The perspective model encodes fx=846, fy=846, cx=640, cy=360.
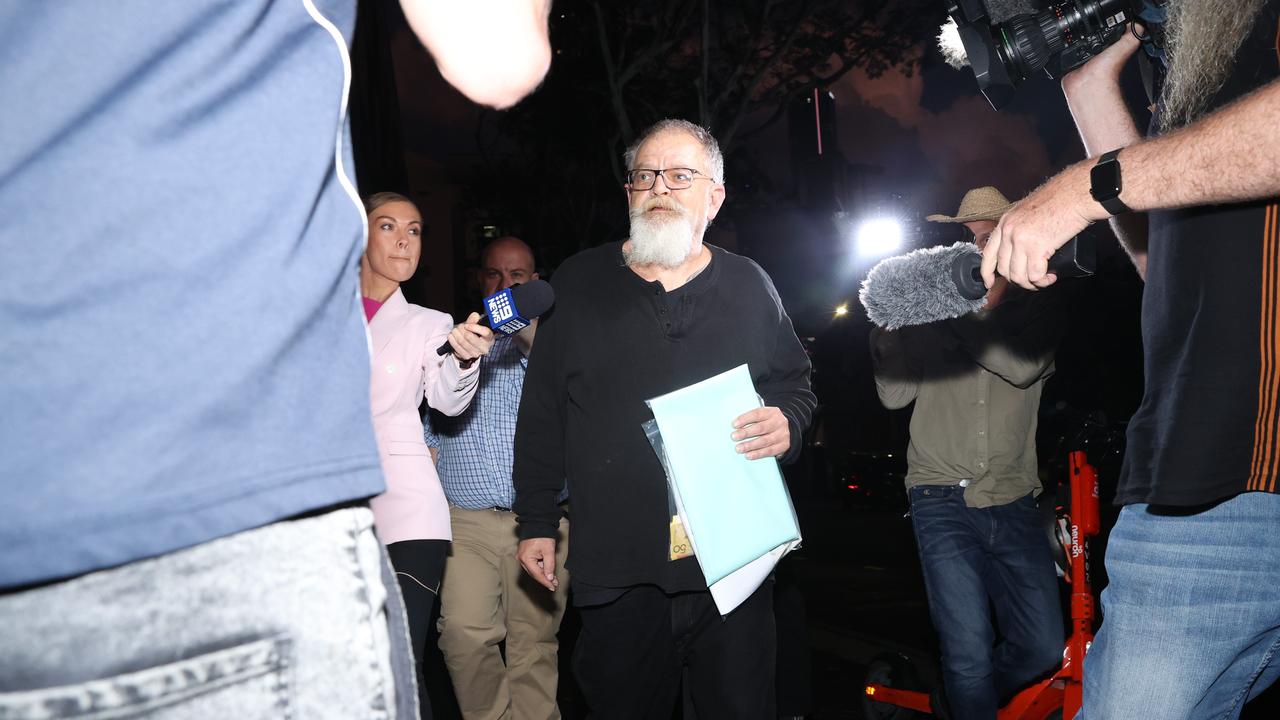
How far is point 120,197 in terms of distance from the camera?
88 centimetres

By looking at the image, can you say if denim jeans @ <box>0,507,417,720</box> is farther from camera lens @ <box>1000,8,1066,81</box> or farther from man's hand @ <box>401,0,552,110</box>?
camera lens @ <box>1000,8,1066,81</box>

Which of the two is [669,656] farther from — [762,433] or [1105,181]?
[1105,181]

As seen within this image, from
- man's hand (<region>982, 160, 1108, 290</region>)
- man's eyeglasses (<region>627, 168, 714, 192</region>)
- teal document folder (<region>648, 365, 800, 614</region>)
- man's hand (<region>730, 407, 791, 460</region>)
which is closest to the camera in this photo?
man's hand (<region>982, 160, 1108, 290</region>)

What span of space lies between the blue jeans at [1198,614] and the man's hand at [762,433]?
56.0 inches

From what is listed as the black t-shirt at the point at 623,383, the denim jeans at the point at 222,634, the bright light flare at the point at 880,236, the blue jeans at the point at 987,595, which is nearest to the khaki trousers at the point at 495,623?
the black t-shirt at the point at 623,383

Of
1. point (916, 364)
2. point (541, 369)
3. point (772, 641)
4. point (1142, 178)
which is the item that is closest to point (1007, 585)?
point (916, 364)

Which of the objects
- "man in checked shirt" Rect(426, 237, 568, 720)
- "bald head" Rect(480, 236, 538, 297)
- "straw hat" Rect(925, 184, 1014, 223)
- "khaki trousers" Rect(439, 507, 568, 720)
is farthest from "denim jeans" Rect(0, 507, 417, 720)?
"bald head" Rect(480, 236, 538, 297)

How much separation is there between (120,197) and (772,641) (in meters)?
2.86

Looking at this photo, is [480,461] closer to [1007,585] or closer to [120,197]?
[1007,585]

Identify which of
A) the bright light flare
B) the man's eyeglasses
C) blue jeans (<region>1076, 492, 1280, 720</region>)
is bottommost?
blue jeans (<region>1076, 492, 1280, 720</region>)

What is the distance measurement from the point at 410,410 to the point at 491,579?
1.39m

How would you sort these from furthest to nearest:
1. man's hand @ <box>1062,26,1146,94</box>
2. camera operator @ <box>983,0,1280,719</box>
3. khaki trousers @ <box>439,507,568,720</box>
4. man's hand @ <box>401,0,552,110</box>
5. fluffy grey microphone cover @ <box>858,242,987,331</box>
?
khaki trousers @ <box>439,507,568,720</box> < man's hand @ <box>1062,26,1146,94</box> < fluffy grey microphone cover @ <box>858,242,987,331</box> < camera operator @ <box>983,0,1280,719</box> < man's hand @ <box>401,0,552,110</box>

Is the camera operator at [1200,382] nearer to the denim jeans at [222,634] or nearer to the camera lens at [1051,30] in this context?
the camera lens at [1051,30]

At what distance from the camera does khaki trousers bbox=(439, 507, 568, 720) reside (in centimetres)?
450
